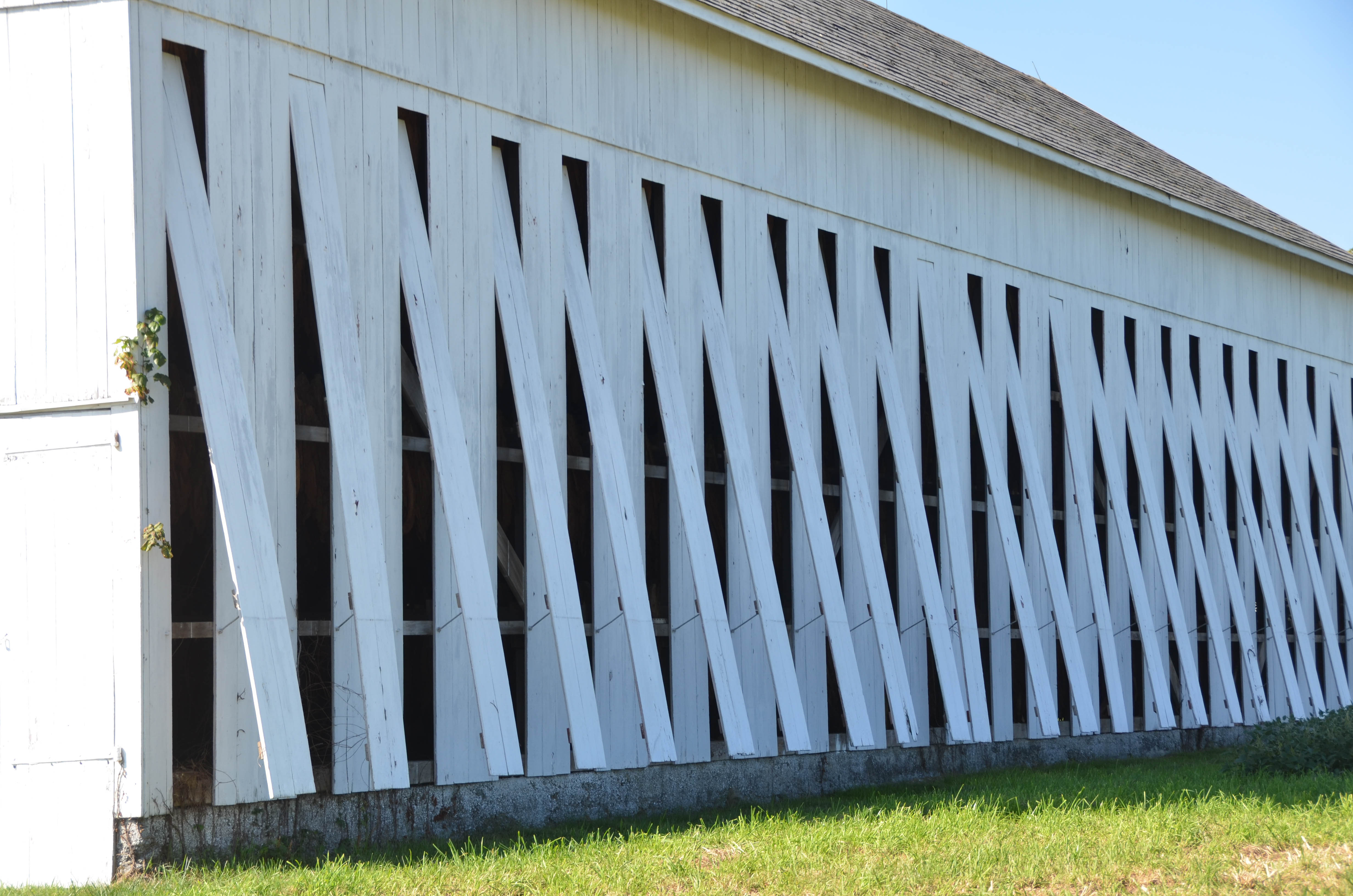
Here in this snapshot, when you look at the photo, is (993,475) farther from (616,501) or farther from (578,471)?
(616,501)

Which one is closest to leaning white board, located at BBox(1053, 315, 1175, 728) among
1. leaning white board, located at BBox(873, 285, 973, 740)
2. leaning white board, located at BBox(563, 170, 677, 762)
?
leaning white board, located at BBox(873, 285, 973, 740)

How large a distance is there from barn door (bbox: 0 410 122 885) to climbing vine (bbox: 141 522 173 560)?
26 cm

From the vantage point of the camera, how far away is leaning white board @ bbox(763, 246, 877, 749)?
45.5ft

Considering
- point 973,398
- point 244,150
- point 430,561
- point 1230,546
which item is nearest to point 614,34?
point 244,150

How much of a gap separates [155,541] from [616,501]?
4122 millimetres

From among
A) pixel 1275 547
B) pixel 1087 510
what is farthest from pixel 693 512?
pixel 1275 547

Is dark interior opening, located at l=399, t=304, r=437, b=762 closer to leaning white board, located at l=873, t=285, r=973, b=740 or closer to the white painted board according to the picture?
leaning white board, located at l=873, t=285, r=973, b=740

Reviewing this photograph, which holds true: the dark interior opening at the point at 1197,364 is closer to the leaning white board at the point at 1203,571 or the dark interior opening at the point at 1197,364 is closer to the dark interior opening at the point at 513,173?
the leaning white board at the point at 1203,571

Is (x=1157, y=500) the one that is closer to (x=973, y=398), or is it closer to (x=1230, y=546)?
(x=1230, y=546)

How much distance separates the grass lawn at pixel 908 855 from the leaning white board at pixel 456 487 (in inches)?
37.2

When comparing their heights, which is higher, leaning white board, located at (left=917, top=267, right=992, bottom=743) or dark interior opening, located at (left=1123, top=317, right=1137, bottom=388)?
dark interior opening, located at (left=1123, top=317, right=1137, bottom=388)

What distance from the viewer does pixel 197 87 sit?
34.7 feet

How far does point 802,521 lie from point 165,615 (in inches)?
267

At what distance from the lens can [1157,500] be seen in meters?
19.4
